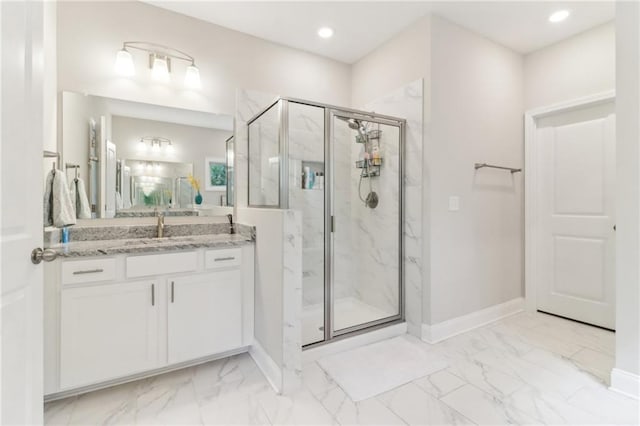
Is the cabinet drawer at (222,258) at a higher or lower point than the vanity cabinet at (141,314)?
higher

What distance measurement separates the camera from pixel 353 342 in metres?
2.30

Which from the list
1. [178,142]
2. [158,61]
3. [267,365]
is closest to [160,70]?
[158,61]

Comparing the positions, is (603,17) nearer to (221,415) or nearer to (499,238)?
(499,238)

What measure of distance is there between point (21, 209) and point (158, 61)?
6.06 ft

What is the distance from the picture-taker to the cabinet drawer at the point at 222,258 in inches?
78.2

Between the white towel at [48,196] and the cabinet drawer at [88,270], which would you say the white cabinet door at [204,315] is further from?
the white towel at [48,196]

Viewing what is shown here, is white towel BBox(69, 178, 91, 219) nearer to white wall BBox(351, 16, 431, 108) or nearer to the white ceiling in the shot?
the white ceiling

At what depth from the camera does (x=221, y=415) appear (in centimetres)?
155

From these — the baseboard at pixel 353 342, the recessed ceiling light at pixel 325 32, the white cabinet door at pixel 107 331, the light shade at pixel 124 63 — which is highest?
the recessed ceiling light at pixel 325 32

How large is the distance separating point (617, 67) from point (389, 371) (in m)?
2.34

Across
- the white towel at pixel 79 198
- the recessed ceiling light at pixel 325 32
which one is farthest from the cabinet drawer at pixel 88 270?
the recessed ceiling light at pixel 325 32

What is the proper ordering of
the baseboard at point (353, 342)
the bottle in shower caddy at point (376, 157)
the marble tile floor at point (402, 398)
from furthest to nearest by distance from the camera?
1. the bottle in shower caddy at point (376, 157)
2. the baseboard at point (353, 342)
3. the marble tile floor at point (402, 398)

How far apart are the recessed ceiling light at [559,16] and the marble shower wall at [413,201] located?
123cm

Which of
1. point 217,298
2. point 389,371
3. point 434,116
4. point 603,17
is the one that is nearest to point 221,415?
point 217,298
